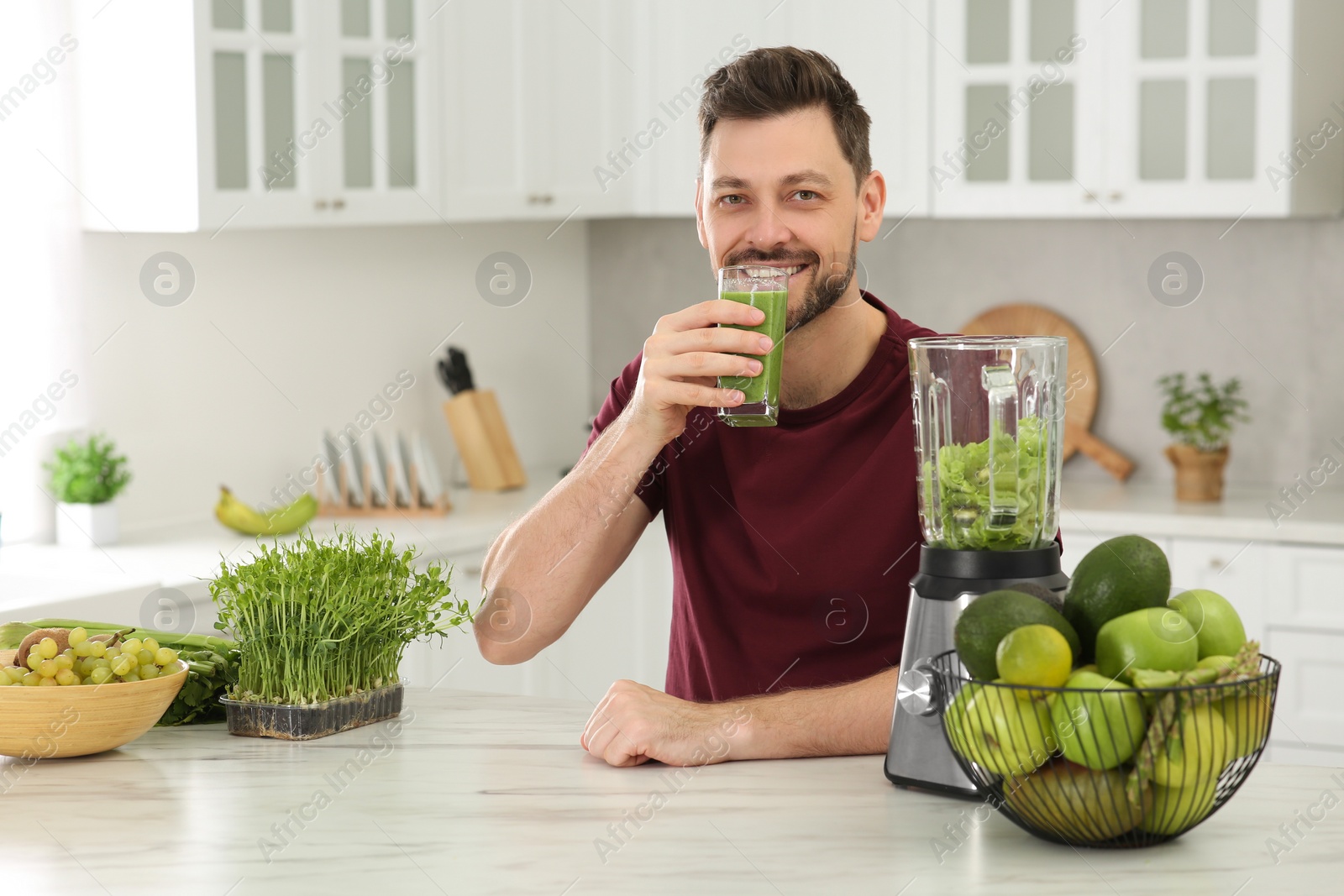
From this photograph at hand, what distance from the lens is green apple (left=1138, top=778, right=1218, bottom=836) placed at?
3.64ft

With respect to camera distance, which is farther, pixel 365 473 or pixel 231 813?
pixel 365 473

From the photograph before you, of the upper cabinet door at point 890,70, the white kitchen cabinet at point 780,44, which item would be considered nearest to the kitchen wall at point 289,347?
the white kitchen cabinet at point 780,44

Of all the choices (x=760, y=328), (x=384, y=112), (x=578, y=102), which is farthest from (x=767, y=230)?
(x=578, y=102)

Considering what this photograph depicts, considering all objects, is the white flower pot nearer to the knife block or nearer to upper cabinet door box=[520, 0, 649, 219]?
the knife block

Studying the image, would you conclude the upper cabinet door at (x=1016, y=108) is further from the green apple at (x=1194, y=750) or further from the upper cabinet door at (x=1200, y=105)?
the green apple at (x=1194, y=750)

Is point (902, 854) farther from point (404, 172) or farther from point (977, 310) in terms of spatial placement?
point (977, 310)

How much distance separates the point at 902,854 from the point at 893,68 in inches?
113

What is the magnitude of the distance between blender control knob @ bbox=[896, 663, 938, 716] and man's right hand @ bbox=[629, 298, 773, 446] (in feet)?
1.21

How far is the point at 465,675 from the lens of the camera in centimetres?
339

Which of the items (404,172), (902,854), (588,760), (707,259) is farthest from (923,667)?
(707,259)

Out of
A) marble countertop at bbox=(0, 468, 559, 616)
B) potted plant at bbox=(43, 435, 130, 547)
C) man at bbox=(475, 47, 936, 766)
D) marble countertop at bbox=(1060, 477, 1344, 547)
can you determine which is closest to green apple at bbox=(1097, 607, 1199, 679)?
man at bbox=(475, 47, 936, 766)

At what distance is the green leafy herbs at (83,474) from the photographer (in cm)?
302

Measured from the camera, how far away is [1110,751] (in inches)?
42.6

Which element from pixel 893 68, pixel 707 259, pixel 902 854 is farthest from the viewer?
pixel 707 259
